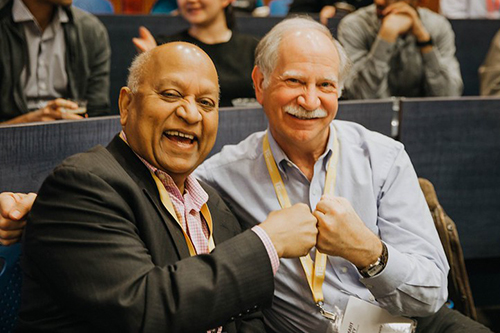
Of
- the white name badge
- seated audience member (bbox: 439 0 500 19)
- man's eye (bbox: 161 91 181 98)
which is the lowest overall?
the white name badge

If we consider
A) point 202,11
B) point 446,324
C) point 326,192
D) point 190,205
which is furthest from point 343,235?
point 202,11

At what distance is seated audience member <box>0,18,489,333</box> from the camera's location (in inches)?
65.1

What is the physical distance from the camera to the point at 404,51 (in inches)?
129

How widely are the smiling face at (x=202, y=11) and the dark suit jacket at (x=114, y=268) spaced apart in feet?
6.16

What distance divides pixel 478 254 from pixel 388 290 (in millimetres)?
1337

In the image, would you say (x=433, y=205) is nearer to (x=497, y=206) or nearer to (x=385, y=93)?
(x=497, y=206)

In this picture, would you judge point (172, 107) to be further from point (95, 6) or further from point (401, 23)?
point (95, 6)

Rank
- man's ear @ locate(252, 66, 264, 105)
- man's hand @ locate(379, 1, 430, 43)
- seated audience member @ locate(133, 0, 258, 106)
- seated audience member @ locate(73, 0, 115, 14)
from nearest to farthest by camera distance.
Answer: man's ear @ locate(252, 66, 264, 105), seated audience member @ locate(133, 0, 258, 106), man's hand @ locate(379, 1, 430, 43), seated audience member @ locate(73, 0, 115, 14)

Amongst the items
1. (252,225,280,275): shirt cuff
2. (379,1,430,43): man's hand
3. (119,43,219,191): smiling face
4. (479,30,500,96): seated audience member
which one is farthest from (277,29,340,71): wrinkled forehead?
(479,30,500,96): seated audience member

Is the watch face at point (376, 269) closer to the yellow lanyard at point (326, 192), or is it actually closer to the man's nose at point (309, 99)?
the yellow lanyard at point (326, 192)

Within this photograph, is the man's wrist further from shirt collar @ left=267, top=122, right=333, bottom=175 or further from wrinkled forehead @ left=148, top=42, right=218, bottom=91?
wrinkled forehead @ left=148, top=42, right=218, bottom=91

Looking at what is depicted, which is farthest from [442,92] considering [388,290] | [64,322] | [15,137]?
[64,322]

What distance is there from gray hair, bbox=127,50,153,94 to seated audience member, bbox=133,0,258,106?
4.83 feet

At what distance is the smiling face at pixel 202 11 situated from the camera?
302cm
